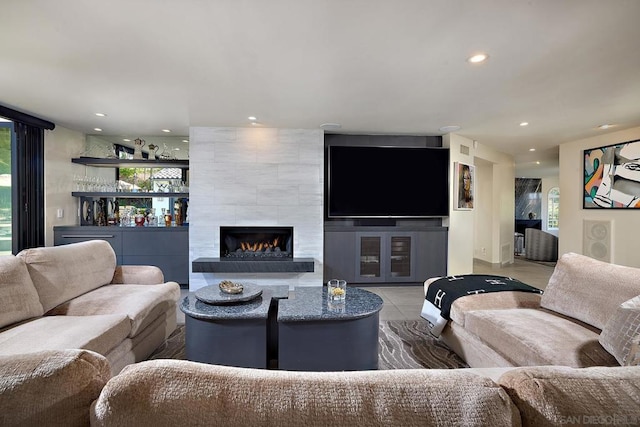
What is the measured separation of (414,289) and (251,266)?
248 centimetres

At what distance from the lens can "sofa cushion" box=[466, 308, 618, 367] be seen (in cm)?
157

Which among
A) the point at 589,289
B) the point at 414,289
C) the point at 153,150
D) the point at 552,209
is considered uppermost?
the point at 153,150

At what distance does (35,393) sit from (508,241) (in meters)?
7.78

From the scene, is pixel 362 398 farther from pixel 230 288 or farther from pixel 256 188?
pixel 256 188

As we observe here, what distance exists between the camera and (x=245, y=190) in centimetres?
441

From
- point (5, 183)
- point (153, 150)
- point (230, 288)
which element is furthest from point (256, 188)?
point (5, 183)

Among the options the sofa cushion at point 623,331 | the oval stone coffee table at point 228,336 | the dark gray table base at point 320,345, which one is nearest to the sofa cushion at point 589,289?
the sofa cushion at point 623,331

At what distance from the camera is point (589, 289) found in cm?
197

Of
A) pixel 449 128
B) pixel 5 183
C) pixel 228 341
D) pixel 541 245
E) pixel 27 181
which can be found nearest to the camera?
pixel 228 341

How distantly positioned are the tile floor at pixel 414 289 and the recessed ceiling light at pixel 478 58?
8.33 ft

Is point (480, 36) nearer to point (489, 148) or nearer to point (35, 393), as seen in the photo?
point (35, 393)

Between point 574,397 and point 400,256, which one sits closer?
point 574,397

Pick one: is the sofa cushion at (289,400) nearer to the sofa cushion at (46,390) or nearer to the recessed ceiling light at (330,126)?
the sofa cushion at (46,390)

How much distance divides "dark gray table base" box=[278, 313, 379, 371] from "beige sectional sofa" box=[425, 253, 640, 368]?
0.84 meters
